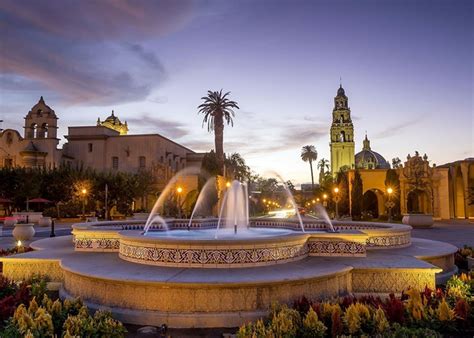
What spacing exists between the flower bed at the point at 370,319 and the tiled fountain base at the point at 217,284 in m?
0.44

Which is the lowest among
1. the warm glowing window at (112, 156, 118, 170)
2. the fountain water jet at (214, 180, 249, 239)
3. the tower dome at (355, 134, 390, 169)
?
the fountain water jet at (214, 180, 249, 239)

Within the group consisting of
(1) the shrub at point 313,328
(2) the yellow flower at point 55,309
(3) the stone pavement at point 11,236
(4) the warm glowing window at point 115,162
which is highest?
(4) the warm glowing window at point 115,162

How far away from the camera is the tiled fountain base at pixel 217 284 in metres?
6.13

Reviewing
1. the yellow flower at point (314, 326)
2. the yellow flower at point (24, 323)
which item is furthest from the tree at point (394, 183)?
the yellow flower at point (24, 323)

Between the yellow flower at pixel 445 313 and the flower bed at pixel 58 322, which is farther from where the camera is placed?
the yellow flower at pixel 445 313

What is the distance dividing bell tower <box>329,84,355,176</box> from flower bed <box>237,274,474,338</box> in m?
85.7

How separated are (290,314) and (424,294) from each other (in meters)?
2.73

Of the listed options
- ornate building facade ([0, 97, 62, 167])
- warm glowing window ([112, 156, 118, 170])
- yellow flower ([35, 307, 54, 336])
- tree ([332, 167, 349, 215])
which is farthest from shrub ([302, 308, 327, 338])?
ornate building facade ([0, 97, 62, 167])

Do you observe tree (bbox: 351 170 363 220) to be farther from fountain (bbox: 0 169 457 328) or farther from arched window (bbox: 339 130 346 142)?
arched window (bbox: 339 130 346 142)

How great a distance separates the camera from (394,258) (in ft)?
27.6

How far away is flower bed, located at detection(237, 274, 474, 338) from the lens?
17.0ft

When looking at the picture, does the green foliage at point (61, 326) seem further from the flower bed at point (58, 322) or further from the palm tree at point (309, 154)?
the palm tree at point (309, 154)

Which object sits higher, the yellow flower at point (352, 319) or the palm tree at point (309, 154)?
the palm tree at point (309, 154)

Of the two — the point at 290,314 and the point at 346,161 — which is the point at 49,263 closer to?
the point at 290,314
